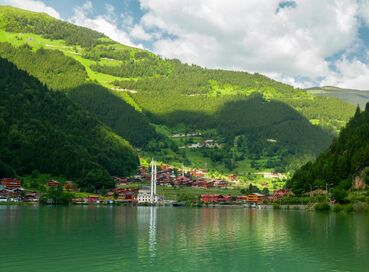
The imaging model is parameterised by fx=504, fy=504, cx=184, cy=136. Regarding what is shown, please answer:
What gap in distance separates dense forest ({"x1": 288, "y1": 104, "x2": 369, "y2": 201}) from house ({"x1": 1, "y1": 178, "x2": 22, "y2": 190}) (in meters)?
90.7

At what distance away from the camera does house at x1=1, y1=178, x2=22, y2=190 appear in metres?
165

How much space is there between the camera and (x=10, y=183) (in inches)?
6580

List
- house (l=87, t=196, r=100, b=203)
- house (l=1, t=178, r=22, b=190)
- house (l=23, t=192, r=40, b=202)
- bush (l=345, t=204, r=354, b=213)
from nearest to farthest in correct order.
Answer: bush (l=345, t=204, r=354, b=213), house (l=23, t=192, r=40, b=202), house (l=1, t=178, r=22, b=190), house (l=87, t=196, r=100, b=203)

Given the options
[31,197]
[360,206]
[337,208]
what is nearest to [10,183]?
[31,197]

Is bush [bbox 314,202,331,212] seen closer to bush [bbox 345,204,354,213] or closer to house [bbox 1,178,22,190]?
bush [bbox 345,204,354,213]

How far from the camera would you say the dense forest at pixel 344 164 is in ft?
407

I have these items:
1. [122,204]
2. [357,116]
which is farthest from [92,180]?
[357,116]

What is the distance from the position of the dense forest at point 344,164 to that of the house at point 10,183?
90734 mm

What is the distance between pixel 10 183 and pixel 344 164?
106 meters

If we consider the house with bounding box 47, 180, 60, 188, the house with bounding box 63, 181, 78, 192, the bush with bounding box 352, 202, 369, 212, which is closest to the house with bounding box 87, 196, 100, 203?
the house with bounding box 63, 181, 78, 192

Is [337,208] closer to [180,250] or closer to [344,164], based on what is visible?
[344,164]

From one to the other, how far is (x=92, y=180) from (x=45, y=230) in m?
133

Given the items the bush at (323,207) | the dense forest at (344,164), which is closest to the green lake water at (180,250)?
the bush at (323,207)

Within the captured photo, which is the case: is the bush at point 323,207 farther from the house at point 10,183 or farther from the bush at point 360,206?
the house at point 10,183
